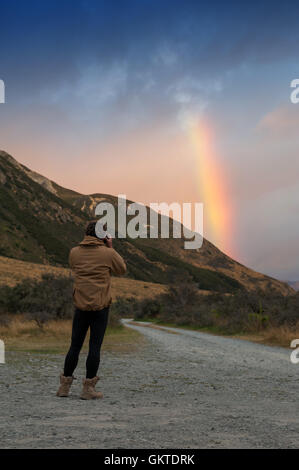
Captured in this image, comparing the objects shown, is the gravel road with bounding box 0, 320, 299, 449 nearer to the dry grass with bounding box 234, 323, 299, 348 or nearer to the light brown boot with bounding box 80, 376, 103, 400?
the light brown boot with bounding box 80, 376, 103, 400

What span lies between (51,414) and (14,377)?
11.4 ft

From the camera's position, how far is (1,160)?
474ft

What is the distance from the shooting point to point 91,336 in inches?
248

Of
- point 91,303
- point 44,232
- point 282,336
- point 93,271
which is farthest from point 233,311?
point 44,232

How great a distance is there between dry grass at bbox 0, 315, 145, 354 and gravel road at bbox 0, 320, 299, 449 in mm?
4816

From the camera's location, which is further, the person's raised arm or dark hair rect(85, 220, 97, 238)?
dark hair rect(85, 220, 97, 238)

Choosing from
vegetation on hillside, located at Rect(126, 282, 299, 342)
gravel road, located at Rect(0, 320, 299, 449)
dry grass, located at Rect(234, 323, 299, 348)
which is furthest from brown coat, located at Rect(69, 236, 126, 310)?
vegetation on hillside, located at Rect(126, 282, 299, 342)

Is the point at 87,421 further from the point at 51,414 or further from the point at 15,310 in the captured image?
the point at 15,310

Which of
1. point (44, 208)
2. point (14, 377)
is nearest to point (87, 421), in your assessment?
point (14, 377)

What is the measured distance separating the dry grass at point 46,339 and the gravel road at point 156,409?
4816 millimetres

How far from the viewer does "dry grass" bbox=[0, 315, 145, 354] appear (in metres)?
15.1

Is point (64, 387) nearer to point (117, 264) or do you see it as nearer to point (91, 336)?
point (91, 336)
